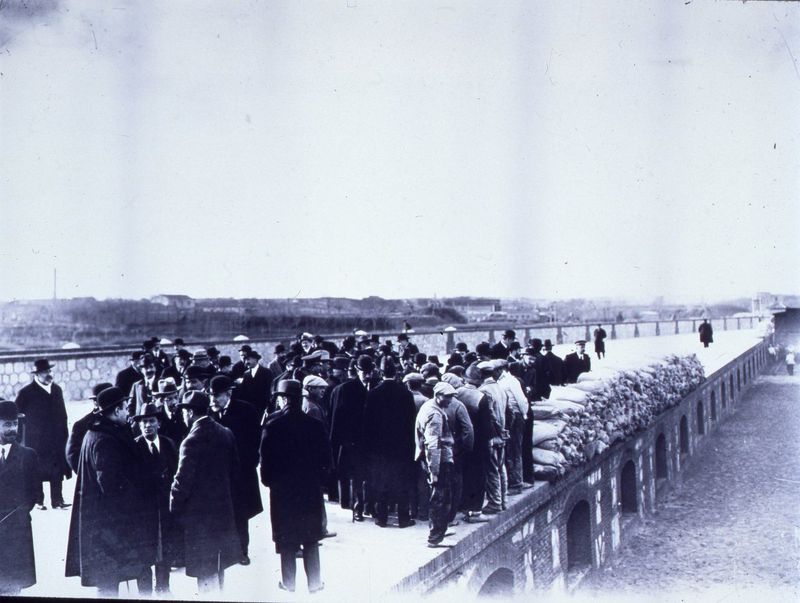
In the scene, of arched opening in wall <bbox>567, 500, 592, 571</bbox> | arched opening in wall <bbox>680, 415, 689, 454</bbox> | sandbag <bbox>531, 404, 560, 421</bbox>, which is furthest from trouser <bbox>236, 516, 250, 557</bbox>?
arched opening in wall <bbox>680, 415, 689, 454</bbox>

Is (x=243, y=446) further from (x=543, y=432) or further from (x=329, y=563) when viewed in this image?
(x=543, y=432)

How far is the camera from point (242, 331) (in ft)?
31.4

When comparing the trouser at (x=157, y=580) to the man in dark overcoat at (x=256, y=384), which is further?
the man in dark overcoat at (x=256, y=384)

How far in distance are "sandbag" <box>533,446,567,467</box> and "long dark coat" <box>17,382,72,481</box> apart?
4.97 m

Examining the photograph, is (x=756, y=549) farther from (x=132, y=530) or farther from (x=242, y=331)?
(x=132, y=530)

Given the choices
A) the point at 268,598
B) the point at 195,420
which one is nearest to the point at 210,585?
the point at 268,598

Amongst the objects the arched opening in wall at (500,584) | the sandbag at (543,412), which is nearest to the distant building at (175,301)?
the arched opening in wall at (500,584)

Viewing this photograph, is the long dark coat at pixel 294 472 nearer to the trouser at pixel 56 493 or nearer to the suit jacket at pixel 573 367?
the trouser at pixel 56 493

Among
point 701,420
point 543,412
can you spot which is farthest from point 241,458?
point 701,420

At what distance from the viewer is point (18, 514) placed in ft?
14.2

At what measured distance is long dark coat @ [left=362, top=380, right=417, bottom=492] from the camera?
17.0 ft

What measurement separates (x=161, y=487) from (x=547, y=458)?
5.00m

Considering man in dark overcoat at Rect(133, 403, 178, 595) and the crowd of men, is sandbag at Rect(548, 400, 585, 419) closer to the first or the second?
the crowd of men

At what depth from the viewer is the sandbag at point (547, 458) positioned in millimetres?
7621
